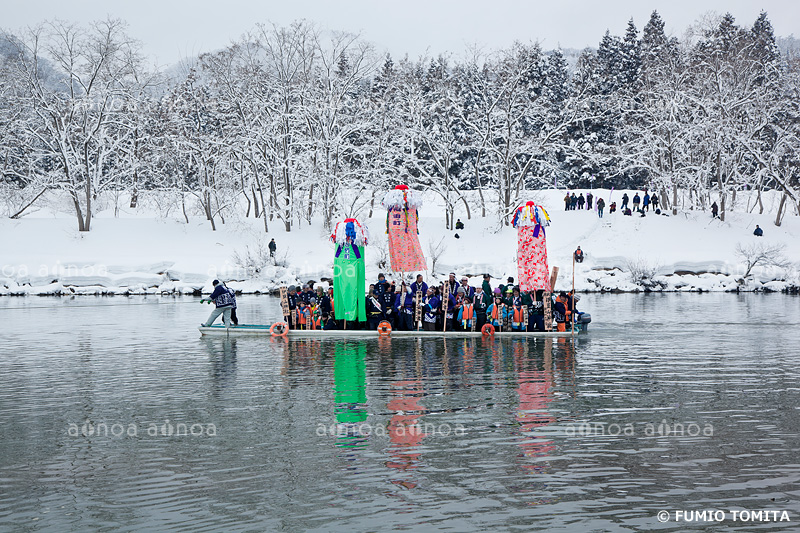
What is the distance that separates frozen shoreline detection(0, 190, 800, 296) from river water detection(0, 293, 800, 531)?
22.9 meters

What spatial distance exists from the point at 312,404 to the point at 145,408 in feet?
9.97

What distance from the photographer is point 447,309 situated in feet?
77.9

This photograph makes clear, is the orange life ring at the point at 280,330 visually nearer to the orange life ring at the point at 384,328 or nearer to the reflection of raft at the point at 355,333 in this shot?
the reflection of raft at the point at 355,333

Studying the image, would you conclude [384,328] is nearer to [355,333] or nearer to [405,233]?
[355,333]

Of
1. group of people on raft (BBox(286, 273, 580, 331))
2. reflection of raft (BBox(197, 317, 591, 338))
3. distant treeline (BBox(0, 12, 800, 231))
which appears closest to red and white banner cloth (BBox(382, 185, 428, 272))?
group of people on raft (BBox(286, 273, 580, 331))

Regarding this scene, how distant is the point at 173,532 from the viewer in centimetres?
843

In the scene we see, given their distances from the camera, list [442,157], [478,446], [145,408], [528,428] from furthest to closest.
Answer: [442,157] < [145,408] < [528,428] < [478,446]

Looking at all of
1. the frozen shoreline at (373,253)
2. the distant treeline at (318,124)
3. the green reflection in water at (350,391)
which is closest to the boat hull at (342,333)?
the green reflection in water at (350,391)

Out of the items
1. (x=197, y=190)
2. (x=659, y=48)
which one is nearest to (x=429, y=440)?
(x=197, y=190)

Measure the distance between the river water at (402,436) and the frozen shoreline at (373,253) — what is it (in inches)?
904

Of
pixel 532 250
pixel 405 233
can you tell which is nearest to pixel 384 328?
pixel 405 233

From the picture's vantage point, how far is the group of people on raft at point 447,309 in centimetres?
2361

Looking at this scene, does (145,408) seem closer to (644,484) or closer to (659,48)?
(644,484)

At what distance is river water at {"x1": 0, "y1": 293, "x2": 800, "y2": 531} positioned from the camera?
897cm
